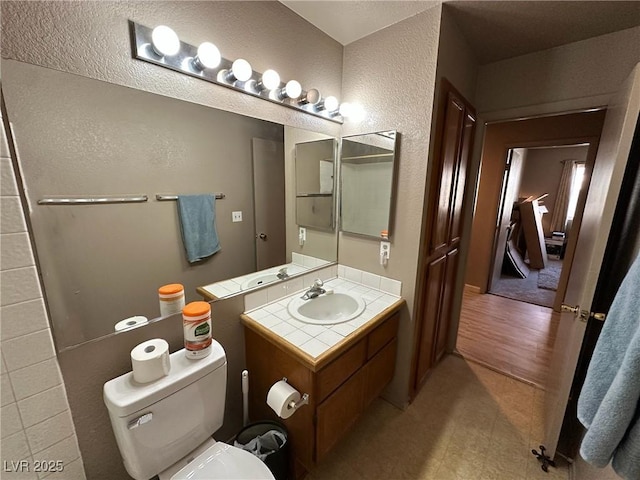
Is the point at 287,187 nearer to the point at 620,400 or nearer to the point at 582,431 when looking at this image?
the point at 620,400

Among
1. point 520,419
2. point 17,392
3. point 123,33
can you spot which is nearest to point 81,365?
point 17,392

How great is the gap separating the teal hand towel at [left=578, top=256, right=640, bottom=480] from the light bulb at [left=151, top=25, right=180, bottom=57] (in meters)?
1.63

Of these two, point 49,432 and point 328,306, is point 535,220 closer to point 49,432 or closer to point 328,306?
point 328,306

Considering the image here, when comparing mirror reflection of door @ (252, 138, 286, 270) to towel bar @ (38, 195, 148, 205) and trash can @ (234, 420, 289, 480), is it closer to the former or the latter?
towel bar @ (38, 195, 148, 205)

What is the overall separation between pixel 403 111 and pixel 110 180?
1.46 metres

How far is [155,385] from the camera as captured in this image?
933 millimetres

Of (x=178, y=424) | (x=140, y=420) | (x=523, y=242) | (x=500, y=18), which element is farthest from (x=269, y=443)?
(x=523, y=242)

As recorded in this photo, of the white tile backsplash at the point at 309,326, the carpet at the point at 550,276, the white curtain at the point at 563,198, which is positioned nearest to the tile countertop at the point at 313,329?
the white tile backsplash at the point at 309,326

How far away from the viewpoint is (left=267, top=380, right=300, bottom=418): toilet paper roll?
43.4 inches

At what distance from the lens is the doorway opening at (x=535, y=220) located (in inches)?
149

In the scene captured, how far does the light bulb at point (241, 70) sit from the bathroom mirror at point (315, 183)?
477mm

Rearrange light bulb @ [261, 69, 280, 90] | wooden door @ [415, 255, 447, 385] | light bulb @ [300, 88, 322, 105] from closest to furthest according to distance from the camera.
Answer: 1. light bulb @ [261, 69, 280, 90]
2. light bulb @ [300, 88, 322, 105]
3. wooden door @ [415, 255, 447, 385]

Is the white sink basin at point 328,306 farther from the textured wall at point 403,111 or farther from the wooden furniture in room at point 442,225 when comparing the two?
the wooden furniture in room at point 442,225

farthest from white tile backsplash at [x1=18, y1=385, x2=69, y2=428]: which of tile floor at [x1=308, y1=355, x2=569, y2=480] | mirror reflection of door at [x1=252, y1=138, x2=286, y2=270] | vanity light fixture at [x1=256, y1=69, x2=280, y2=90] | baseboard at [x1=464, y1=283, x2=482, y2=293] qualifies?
baseboard at [x1=464, y1=283, x2=482, y2=293]
